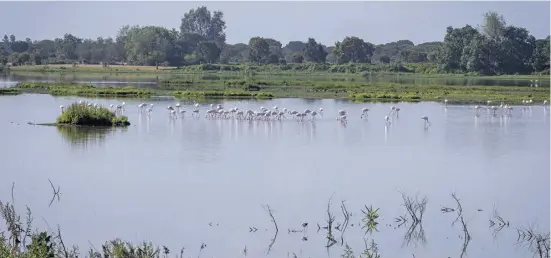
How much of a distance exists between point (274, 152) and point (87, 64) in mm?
79522

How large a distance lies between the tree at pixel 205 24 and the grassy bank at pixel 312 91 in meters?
97.0

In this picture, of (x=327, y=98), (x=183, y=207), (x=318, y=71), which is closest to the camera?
(x=183, y=207)

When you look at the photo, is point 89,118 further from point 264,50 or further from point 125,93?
point 264,50

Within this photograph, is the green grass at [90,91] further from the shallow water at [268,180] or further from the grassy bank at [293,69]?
the grassy bank at [293,69]

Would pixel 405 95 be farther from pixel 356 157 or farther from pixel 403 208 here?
pixel 403 208

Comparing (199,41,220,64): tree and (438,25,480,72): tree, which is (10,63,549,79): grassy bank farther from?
(199,41,220,64): tree

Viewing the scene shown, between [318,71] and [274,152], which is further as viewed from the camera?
[318,71]

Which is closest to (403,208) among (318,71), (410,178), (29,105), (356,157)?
(410,178)

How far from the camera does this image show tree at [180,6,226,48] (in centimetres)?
14688

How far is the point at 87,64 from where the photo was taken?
313 ft

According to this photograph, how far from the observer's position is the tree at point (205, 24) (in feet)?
482

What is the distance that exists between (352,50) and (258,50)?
1103cm

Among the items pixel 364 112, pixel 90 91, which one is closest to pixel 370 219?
pixel 364 112

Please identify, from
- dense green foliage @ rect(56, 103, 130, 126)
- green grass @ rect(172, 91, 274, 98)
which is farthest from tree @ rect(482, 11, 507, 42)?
dense green foliage @ rect(56, 103, 130, 126)
